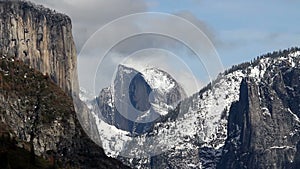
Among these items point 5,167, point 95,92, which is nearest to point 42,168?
point 5,167

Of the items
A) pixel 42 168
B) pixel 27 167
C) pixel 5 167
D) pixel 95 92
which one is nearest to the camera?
pixel 95 92

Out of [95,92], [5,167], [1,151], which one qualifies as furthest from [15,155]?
[95,92]

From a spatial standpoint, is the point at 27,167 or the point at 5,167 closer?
the point at 5,167

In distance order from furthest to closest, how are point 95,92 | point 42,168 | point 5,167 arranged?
1. point 42,168
2. point 5,167
3. point 95,92

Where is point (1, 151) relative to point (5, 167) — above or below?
above

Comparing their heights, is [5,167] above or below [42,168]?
below

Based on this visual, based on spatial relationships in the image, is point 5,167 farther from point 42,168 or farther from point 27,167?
point 42,168

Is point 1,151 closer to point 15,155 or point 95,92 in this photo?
point 15,155

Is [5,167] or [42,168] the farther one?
[42,168]

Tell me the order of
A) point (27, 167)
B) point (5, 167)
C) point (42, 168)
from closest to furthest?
point (5, 167) < point (27, 167) < point (42, 168)
